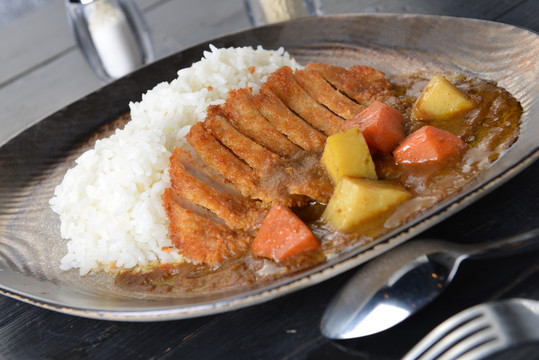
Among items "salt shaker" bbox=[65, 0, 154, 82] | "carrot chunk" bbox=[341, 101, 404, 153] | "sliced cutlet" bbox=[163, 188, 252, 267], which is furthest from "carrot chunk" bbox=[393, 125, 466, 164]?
"salt shaker" bbox=[65, 0, 154, 82]

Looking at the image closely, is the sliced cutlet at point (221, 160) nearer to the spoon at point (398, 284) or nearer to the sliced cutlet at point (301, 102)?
the sliced cutlet at point (301, 102)

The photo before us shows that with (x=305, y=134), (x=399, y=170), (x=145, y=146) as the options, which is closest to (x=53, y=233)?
(x=145, y=146)

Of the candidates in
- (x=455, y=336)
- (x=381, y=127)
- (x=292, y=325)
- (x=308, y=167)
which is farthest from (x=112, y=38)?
(x=455, y=336)

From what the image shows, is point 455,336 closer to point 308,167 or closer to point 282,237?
point 282,237

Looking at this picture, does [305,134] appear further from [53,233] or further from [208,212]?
[53,233]

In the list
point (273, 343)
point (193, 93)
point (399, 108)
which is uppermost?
point (193, 93)

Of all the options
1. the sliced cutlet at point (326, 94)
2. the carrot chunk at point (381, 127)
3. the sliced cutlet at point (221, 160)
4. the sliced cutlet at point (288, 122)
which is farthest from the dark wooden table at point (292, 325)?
the sliced cutlet at point (326, 94)
